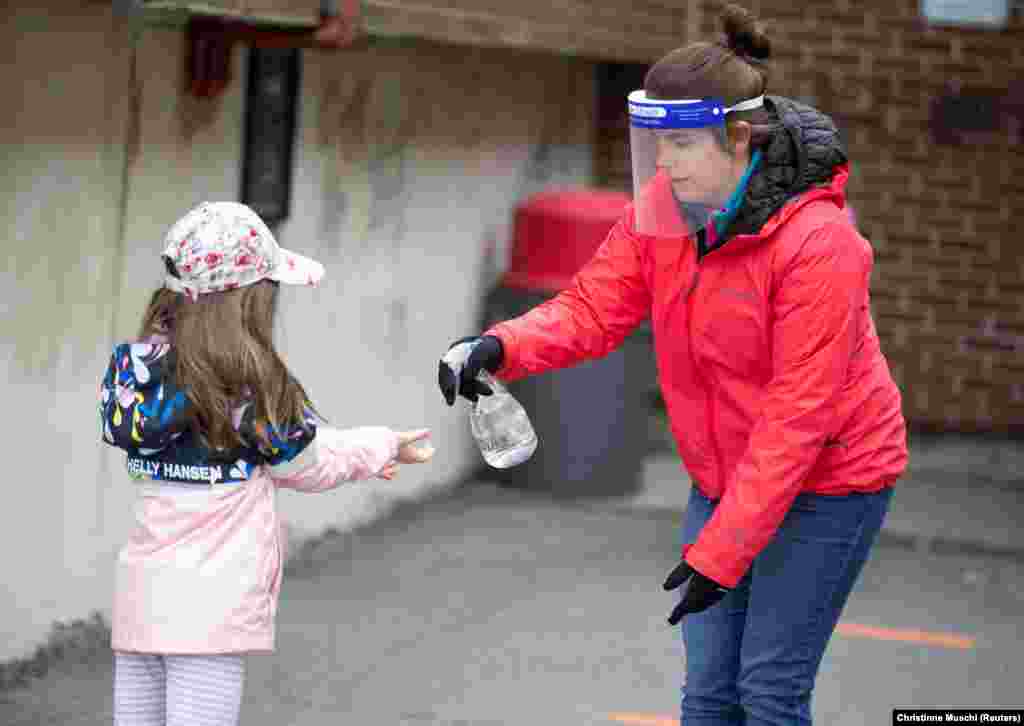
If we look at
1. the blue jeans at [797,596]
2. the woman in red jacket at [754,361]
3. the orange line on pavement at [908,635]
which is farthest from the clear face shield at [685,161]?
the orange line on pavement at [908,635]

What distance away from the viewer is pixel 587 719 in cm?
574

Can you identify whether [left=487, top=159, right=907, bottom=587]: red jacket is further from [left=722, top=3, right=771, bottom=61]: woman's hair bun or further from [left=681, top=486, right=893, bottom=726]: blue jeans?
[left=722, top=3, right=771, bottom=61]: woman's hair bun

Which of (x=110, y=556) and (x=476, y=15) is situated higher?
(x=476, y=15)

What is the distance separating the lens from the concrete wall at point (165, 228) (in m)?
5.57

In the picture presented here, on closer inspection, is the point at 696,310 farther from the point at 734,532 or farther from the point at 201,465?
the point at 201,465

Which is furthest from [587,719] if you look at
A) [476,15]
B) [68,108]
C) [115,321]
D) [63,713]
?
[476,15]

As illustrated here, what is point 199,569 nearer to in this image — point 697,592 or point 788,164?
→ point 697,592

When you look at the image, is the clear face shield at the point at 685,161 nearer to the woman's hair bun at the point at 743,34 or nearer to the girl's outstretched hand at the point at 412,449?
the woman's hair bun at the point at 743,34

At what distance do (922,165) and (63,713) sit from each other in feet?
23.9

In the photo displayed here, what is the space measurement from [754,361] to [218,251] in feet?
3.72

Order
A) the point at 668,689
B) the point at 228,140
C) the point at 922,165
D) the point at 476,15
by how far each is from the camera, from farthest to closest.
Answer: the point at 922,165
the point at 476,15
the point at 228,140
the point at 668,689

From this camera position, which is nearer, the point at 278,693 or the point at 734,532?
the point at 734,532

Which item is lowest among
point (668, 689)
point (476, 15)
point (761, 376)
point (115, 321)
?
point (668, 689)

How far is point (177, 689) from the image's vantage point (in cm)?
381
